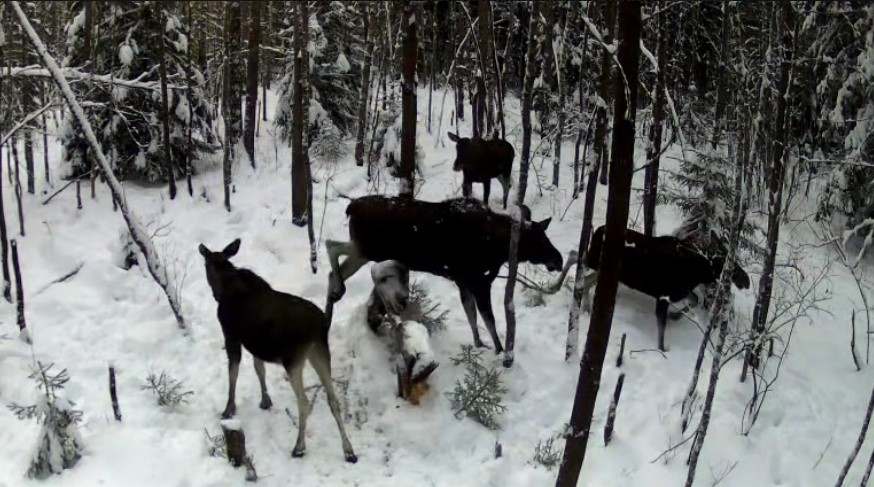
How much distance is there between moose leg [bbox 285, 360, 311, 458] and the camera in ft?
22.2

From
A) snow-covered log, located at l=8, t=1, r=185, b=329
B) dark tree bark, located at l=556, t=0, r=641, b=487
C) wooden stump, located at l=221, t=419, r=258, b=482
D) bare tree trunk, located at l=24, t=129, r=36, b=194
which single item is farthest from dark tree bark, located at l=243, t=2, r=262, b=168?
dark tree bark, located at l=556, t=0, r=641, b=487

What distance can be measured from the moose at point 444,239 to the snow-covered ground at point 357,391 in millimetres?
790

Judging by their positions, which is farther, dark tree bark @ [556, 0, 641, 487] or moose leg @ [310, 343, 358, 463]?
moose leg @ [310, 343, 358, 463]

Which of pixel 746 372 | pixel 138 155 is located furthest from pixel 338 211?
pixel 746 372

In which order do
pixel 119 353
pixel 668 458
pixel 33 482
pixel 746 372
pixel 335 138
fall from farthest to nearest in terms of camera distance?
pixel 335 138 < pixel 746 372 < pixel 119 353 < pixel 668 458 < pixel 33 482

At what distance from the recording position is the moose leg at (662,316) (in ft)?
31.4

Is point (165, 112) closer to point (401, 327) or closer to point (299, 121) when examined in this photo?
point (299, 121)

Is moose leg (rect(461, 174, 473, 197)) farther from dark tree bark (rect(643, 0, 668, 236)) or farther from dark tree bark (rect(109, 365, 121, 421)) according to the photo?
dark tree bark (rect(109, 365, 121, 421))

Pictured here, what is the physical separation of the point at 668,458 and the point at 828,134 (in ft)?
27.9

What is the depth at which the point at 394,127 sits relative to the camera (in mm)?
15398

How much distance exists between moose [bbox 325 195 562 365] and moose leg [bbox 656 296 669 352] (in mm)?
2212

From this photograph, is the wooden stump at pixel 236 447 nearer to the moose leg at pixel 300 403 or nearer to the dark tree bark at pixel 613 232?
the moose leg at pixel 300 403

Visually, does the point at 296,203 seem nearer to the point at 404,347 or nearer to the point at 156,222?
the point at 156,222

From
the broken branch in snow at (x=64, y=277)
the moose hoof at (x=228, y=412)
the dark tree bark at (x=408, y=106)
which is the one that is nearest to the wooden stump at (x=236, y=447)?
the moose hoof at (x=228, y=412)
